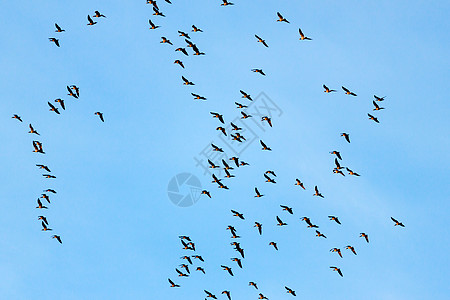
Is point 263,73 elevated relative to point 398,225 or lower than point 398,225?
elevated

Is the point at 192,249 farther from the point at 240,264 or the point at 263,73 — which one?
the point at 263,73

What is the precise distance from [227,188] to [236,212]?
434cm

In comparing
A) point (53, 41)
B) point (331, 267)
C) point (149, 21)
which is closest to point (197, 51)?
point (149, 21)

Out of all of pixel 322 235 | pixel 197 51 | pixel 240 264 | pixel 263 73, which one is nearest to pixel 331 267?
pixel 322 235

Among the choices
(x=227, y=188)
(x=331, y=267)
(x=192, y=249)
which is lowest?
(x=331, y=267)

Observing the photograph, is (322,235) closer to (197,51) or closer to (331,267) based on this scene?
(331,267)

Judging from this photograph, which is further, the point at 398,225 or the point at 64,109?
the point at 398,225

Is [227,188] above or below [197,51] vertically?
below

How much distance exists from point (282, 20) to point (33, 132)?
41483mm

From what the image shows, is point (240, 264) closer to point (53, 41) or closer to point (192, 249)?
point (192, 249)

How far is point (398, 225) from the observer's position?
103062mm

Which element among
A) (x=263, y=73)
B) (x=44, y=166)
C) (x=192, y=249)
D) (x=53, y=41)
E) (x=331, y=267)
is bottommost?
(x=331, y=267)

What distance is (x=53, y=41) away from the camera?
9469 centimetres

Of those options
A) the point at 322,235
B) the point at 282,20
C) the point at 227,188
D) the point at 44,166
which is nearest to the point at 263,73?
the point at 282,20
